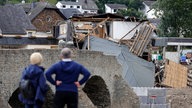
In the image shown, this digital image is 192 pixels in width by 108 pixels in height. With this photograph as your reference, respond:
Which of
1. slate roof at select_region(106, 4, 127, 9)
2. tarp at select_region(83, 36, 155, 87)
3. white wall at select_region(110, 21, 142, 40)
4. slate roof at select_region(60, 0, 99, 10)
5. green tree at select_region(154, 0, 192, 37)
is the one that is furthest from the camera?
slate roof at select_region(60, 0, 99, 10)

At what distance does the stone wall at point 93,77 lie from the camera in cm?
1812

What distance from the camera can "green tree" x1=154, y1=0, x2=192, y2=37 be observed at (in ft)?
162

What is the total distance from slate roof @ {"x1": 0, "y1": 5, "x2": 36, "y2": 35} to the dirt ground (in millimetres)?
20879

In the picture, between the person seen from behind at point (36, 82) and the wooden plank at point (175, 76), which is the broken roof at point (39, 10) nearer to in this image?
the wooden plank at point (175, 76)

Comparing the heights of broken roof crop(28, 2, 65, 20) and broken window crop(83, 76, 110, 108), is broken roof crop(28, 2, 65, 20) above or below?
above

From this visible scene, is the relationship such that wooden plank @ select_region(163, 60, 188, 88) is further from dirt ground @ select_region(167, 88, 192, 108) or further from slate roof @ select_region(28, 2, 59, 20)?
slate roof @ select_region(28, 2, 59, 20)

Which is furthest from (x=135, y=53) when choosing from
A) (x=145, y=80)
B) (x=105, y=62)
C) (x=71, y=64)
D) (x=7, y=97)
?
(x=71, y=64)

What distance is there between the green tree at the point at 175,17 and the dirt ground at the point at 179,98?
812 inches

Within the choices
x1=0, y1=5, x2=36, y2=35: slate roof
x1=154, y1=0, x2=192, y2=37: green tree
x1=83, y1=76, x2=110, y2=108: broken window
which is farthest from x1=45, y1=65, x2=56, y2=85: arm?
x1=154, y1=0, x2=192, y2=37: green tree

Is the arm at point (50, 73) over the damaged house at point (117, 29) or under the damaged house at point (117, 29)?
over

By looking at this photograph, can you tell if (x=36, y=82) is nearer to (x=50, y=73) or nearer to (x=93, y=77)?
(x=50, y=73)

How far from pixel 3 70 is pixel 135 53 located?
13.5 meters

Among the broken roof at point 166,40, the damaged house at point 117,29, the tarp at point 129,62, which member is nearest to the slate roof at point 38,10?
the broken roof at point 166,40

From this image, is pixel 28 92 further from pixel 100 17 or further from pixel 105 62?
pixel 100 17
